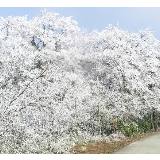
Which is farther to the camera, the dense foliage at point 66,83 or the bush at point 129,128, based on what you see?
the bush at point 129,128

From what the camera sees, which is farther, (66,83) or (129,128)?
(66,83)

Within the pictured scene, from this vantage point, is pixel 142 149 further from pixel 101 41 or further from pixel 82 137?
pixel 101 41

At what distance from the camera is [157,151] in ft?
43.9

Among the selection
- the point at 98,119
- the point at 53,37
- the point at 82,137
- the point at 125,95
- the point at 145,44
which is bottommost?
the point at 82,137

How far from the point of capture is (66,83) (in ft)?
74.2

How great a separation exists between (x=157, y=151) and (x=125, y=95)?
10.7 metres

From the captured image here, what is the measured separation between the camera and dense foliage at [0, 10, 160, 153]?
1464cm

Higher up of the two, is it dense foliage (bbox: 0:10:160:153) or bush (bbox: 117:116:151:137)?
dense foliage (bbox: 0:10:160:153)

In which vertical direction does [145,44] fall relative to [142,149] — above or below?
above

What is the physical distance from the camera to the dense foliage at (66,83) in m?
14.6

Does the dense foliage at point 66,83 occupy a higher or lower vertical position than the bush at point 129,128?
higher

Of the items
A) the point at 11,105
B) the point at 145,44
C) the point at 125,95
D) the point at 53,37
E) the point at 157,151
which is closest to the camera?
the point at 157,151

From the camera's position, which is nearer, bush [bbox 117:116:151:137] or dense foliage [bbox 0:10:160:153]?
dense foliage [bbox 0:10:160:153]
